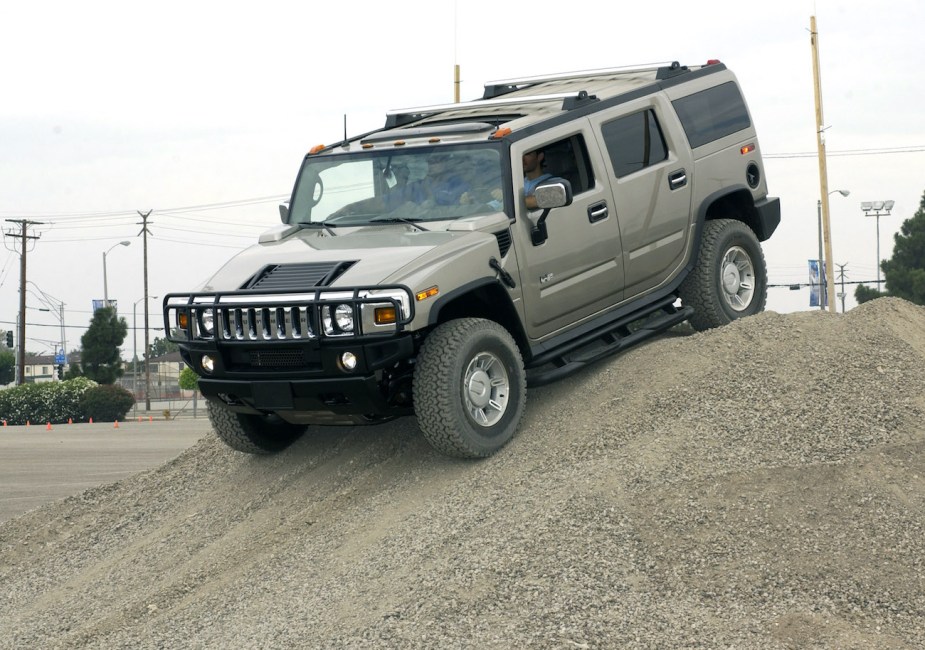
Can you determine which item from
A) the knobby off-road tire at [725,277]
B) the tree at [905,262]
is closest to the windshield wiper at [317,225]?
the knobby off-road tire at [725,277]

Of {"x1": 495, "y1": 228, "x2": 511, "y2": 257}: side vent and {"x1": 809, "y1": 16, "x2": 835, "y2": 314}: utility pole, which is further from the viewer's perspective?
{"x1": 809, "y1": 16, "x2": 835, "y2": 314}: utility pole

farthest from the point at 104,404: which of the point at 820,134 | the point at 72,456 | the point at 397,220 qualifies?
the point at 397,220

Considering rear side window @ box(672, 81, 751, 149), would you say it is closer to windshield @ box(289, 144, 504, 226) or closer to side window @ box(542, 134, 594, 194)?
side window @ box(542, 134, 594, 194)

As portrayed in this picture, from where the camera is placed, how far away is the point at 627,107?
1085 centimetres

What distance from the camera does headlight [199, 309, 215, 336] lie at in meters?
8.98

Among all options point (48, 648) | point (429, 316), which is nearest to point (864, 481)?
point (429, 316)

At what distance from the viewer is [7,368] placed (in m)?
116

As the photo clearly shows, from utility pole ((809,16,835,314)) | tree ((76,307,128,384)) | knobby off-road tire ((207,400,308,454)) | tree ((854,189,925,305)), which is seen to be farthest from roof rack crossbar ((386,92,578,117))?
tree ((76,307,128,384))

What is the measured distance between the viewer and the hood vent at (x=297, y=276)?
8688mm

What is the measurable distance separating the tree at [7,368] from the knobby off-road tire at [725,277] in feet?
366

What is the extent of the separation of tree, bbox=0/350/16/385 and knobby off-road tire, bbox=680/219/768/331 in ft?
366

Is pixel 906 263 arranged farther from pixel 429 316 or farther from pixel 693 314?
pixel 429 316

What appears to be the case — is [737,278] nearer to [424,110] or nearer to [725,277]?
[725,277]

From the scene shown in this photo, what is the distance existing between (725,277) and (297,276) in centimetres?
468
